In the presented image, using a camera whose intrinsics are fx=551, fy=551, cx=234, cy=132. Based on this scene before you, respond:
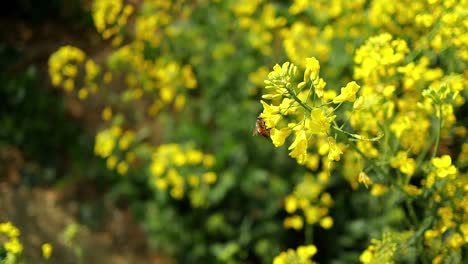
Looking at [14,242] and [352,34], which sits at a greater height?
[352,34]

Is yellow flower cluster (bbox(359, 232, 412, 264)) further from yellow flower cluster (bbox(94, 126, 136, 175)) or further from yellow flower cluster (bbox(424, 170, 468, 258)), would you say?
yellow flower cluster (bbox(94, 126, 136, 175))

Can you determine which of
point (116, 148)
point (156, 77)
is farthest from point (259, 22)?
point (116, 148)

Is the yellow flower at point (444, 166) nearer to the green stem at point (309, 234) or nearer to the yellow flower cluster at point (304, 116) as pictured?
the yellow flower cluster at point (304, 116)

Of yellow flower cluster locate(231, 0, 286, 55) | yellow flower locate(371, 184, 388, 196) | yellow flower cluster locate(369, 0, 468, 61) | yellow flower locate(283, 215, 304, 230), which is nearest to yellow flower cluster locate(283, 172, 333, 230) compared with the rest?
yellow flower locate(283, 215, 304, 230)

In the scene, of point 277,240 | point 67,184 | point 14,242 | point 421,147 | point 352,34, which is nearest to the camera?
point 14,242

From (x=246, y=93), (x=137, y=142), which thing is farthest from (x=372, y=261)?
(x=137, y=142)

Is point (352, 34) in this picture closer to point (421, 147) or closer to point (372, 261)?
point (421, 147)
